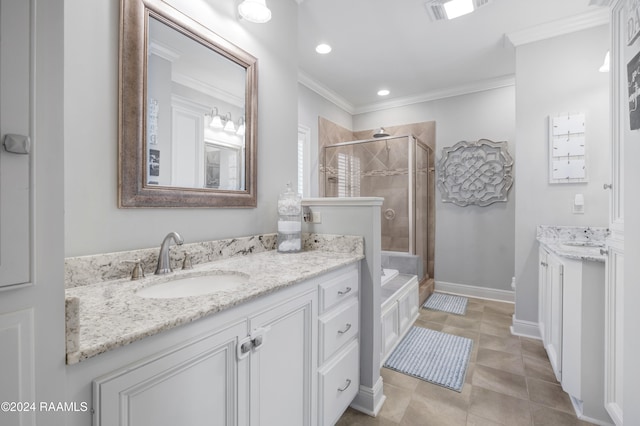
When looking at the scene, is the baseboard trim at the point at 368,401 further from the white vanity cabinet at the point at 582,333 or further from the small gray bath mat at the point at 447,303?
the small gray bath mat at the point at 447,303

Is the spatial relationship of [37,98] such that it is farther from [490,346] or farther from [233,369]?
[490,346]

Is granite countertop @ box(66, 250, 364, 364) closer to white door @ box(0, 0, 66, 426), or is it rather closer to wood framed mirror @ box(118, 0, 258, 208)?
white door @ box(0, 0, 66, 426)

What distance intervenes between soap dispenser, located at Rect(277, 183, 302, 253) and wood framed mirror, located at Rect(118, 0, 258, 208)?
0.21 meters

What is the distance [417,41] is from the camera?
2.77 meters

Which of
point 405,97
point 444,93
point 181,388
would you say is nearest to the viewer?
point 181,388

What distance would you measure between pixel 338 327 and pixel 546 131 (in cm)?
260

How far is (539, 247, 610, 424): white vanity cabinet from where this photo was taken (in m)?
1.53

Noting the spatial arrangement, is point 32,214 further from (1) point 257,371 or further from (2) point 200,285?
(2) point 200,285

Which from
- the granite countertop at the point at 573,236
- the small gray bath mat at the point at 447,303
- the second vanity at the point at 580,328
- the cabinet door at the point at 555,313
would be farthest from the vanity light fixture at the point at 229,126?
the small gray bath mat at the point at 447,303

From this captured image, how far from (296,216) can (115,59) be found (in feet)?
3.82

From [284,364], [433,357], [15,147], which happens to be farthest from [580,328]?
[15,147]

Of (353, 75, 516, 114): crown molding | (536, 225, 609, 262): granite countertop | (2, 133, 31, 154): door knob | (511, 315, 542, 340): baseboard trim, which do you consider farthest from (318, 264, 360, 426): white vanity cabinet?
(353, 75, 516, 114): crown molding

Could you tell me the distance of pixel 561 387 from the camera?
1897 mm

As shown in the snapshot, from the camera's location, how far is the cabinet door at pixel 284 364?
98 cm
